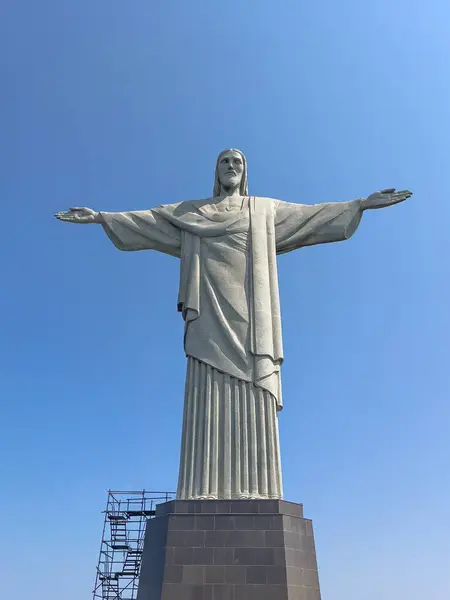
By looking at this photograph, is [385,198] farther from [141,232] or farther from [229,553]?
[229,553]

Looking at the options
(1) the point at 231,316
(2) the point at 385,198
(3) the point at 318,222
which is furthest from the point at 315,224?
(1) the point at 231,316

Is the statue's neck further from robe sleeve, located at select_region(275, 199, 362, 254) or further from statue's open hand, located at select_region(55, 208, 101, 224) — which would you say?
statue's open hand, located at select_region(55, 208, 101, 224)

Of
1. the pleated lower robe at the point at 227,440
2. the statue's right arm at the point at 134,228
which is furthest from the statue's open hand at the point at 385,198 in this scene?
the pleated lower robe at the point at 227,440

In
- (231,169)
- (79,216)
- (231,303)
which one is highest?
(231,169)

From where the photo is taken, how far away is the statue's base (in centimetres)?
803

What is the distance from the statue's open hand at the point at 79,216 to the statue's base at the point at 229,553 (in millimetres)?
6445

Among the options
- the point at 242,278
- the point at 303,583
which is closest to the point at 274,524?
the point at 303,583

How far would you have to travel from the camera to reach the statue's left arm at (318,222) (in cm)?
1170

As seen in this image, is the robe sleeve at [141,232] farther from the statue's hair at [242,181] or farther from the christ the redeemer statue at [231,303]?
the statue's hair at [242,181]

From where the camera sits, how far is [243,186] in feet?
41.0

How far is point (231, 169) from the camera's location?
40.0 ft

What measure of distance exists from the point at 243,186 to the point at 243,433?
5.87 metres

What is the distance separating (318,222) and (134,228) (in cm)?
411

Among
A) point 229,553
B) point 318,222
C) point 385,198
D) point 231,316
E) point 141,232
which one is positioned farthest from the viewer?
point 141,232
